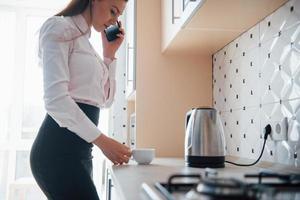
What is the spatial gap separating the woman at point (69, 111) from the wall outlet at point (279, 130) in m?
0.53

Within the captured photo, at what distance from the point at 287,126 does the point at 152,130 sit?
2.88 feet

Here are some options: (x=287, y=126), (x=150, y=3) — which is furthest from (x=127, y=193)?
(x=150, y=3)

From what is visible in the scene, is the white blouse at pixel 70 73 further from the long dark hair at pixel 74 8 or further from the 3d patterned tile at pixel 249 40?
the 3d patterned tile at pixel 249 40

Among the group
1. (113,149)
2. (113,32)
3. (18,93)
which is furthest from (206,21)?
(18,93)

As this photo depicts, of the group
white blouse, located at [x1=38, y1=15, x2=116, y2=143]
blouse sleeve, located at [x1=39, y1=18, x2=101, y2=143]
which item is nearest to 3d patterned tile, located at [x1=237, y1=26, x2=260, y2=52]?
white blouse, located at [x1=38, y1=15, x2=116, y2=143]

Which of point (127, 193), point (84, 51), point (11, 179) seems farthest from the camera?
point (11, 179)

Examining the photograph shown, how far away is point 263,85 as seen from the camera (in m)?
Result: 1.31

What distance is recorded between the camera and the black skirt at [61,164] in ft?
3.24

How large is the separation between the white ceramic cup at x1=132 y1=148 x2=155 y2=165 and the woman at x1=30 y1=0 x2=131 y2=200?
0.47 feet

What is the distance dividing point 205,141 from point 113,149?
0.33m

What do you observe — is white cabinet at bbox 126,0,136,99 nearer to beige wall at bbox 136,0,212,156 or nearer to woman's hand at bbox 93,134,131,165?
beige wall at bbox 136,0,212,156

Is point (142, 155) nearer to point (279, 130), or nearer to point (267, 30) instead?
point (279, 130)

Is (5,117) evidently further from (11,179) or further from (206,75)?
(206,75)

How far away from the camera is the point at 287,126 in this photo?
1121 mm
